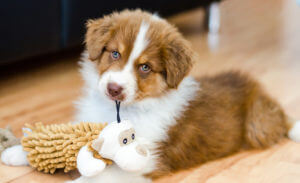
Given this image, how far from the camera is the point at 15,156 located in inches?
86.2

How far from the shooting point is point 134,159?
188 centimetres

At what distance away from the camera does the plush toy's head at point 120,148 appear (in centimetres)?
187

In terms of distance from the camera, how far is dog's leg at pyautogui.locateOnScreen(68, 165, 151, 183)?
196cm

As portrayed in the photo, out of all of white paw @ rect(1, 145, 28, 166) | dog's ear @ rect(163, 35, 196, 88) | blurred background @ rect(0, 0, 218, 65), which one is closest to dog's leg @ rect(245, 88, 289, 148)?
dog's ear @ rect(163, 35, 196, 88)

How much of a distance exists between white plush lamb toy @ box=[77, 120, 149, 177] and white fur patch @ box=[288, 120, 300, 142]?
4.11 ft

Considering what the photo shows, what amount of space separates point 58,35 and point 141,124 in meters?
1.63

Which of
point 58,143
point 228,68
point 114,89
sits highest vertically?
point 228,68

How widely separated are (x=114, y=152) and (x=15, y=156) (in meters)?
0.64

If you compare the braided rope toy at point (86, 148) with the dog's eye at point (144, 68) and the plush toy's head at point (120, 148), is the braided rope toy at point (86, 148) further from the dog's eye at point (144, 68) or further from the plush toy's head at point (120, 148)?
the dog's eye at point (144, 68)

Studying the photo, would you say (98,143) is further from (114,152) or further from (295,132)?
(295,132)

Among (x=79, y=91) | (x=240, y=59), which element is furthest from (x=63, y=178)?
(x=240, y=59)

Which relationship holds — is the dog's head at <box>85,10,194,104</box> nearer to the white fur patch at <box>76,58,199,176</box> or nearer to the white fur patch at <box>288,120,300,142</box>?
the white fur patch at <box>76,58,199,176</box>

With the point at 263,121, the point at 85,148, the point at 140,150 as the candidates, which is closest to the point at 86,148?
the point at 85,148

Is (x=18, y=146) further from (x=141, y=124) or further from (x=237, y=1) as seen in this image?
(x=237, y=1)
